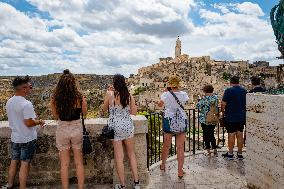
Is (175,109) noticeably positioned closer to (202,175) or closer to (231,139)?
(202,175)

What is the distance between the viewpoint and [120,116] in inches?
207

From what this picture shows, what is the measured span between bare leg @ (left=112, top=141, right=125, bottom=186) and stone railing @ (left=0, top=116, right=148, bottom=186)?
1.01 ft

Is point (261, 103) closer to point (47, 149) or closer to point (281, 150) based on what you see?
point (281, 150)

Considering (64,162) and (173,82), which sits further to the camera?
(173,82)

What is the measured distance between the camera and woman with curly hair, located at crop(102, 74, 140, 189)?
5203mm

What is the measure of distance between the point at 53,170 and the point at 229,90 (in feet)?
11.3

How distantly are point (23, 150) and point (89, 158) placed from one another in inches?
42.0

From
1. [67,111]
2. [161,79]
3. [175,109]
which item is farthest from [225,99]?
[161,79]

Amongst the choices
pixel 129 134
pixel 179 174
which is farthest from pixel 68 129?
pixel 179 174

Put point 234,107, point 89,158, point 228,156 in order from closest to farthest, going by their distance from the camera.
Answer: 1. point 89,158
2. point 234,107
3. point 228,156

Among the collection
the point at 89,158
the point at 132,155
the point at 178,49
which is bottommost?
the point at 89,158

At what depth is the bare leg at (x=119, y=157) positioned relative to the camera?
5.32 metres

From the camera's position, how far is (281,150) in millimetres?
4723

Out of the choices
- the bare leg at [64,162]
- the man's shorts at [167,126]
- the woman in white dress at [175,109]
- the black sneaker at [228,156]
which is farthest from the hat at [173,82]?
the black sneaker at [228,156]
